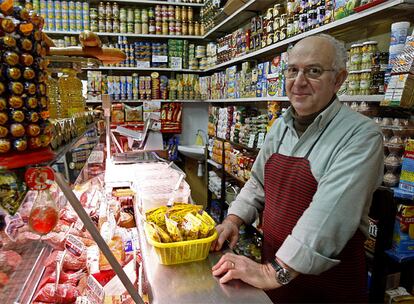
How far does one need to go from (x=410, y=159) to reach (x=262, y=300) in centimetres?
123

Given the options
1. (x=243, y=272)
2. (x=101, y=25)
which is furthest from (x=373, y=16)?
(x=101, y=25)

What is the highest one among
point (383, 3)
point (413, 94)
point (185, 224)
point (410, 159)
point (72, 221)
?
point (383, 3)

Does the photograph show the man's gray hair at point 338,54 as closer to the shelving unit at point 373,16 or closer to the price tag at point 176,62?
the shelving unit at point 373,16

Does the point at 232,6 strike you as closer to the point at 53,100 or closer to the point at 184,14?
the point at 184,14

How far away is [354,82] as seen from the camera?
203cm

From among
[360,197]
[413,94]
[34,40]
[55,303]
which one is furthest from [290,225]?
[34,40]

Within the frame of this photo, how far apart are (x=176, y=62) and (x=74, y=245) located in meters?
Answer: 4.34

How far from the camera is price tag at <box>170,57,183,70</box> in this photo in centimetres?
539

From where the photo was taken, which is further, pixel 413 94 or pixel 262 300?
pixel 413 94

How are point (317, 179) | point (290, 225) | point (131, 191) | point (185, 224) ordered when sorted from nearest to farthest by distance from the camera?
point (185, 224), point (317, 179), point (290, 225), point (131, 191)

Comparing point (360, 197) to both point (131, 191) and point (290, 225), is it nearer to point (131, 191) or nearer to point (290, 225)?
point (290, 225)

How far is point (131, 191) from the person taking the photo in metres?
2.18

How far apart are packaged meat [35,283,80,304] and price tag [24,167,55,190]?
0.72 meters

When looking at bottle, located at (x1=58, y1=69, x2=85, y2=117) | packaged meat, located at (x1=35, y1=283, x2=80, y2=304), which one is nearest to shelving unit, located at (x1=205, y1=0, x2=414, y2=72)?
bottle, located at (x1=58, y1=69, x2=85, y2=117)
